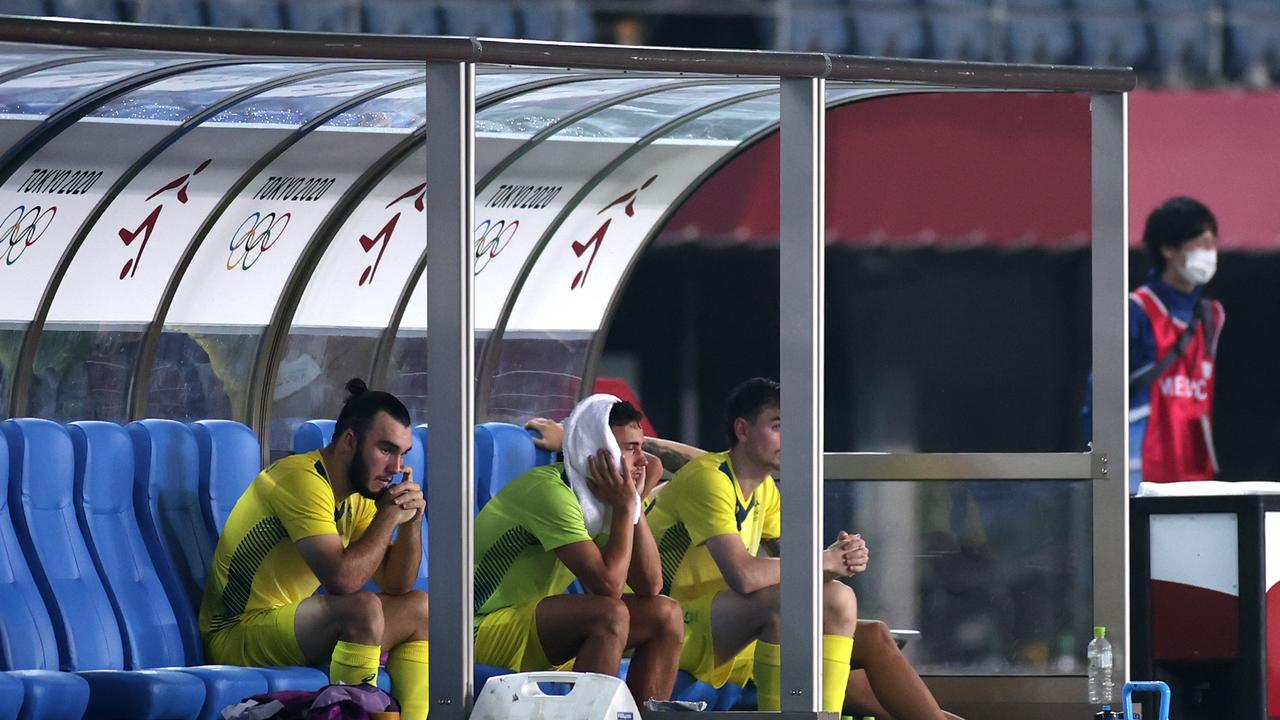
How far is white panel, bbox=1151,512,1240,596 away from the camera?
825 centimetres

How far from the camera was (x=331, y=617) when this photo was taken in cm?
628

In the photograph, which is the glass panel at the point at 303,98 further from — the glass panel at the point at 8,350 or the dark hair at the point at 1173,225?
the dark hair at the point at 1173,225

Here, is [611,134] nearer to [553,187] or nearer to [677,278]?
[553,187]

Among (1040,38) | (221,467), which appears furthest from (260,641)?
(1040,38)

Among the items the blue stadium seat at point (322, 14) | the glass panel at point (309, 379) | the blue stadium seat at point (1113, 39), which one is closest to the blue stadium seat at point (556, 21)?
the blue stadium seat at point (322, 14)

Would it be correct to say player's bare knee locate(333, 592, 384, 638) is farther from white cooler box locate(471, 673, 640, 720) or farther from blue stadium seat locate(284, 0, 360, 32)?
blue stadium seat locate(284, 0, 360, 32)

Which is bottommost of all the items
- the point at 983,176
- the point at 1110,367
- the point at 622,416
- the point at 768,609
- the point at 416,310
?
the point at 768,609

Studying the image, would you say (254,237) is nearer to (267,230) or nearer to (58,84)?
(267,230)

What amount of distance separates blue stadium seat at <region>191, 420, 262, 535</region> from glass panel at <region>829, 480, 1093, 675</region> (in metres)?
1.97

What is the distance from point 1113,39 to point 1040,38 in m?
0.51

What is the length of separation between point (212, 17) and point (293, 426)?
7.59 m

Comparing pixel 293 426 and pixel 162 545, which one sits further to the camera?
pixel 293 426

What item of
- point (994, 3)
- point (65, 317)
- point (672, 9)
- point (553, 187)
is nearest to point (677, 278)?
point (672, 9)

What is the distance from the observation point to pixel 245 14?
14922 millimetres
